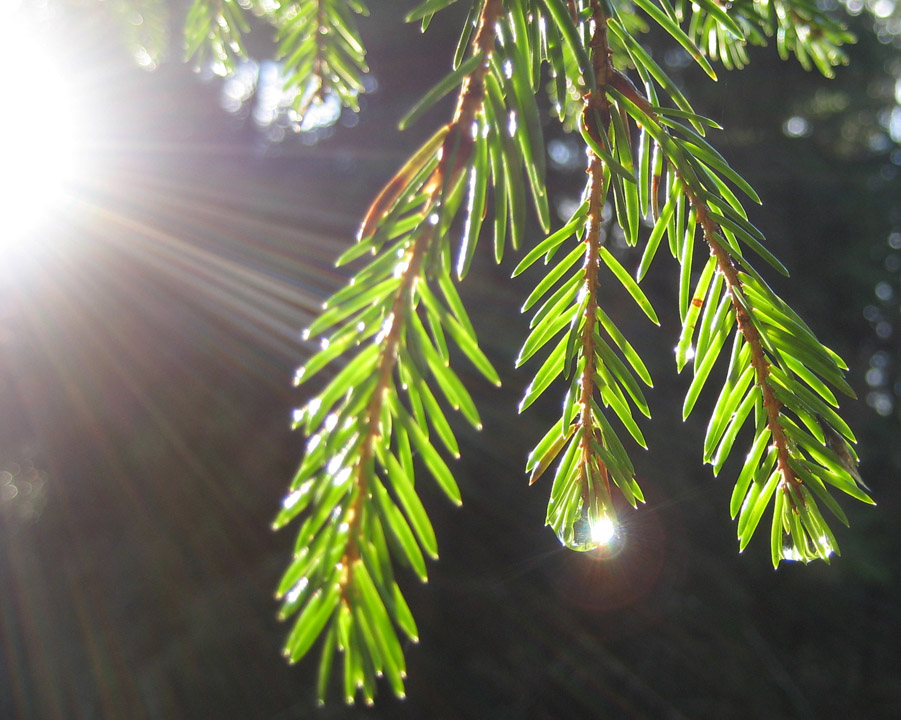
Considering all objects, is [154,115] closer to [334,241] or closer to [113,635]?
[334,241]

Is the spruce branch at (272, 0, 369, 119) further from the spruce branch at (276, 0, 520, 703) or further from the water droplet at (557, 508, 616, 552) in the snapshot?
the water droplet at (557, 508, 616, 552)

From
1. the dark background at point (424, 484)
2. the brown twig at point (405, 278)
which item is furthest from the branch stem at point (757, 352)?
the dark background at point (424, 484)

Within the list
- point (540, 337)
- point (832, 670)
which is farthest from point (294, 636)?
point (832, 670)

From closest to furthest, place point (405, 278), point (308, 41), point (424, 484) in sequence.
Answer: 1. point (405, 278)
2. point (308, 41)
3. point (424, 484)

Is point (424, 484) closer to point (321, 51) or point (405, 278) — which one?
point (321, 51)

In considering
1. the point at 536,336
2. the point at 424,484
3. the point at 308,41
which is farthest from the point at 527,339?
the point at 424,484

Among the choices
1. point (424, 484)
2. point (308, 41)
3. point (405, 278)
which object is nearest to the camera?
point (405, 278)

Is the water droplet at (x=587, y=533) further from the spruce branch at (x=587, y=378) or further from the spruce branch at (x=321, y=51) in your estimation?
the spruce branch at (x=321, y=51)

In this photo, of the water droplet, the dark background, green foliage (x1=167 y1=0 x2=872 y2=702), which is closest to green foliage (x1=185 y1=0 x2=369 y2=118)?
A: green foliage (x1=167 y1=0 x2=872 y2=702)
